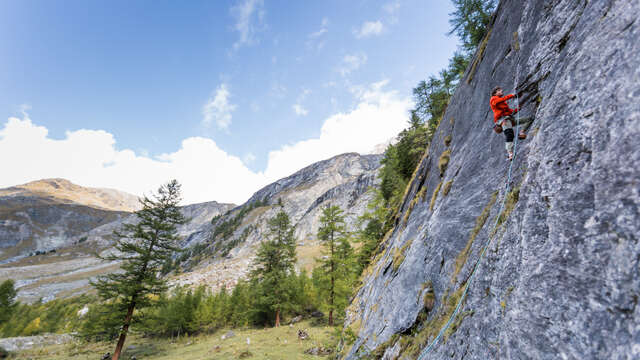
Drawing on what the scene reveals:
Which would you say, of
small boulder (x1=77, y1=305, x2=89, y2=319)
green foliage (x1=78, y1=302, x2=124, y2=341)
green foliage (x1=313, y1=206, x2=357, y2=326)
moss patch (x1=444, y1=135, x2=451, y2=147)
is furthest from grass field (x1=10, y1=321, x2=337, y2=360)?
small boulder (x1=77, y1=305, x2=89, y2=319)

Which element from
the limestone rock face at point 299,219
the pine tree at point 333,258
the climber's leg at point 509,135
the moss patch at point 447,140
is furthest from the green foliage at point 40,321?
the climber's leg at point 509,135

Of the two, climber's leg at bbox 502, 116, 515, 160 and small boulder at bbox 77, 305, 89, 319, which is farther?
small boulder at bbox 77, 305, 89, 319

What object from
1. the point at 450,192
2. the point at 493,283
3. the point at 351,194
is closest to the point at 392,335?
the point at 493,283

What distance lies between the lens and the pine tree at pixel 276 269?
1137 inches

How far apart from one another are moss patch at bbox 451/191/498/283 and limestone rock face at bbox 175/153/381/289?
62068 mm

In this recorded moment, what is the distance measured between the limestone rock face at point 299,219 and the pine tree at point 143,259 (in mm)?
43504

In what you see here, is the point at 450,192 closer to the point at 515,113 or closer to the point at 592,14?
the point at 515,113

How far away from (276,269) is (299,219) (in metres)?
105

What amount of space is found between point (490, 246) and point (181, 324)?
38.9 metres

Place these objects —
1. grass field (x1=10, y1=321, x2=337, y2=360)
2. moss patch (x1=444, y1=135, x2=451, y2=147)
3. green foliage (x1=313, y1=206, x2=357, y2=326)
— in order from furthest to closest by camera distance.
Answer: green foliage (x1=313, y1=206, x2=357, y2=326), grass field (x1=10, y1=321, x2=337, y2=360), moss patch (x1=444, y1=135, x2=451, y2=147)

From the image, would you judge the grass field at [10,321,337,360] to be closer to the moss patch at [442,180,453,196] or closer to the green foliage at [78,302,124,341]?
the green foliage at [78,302,124,341]

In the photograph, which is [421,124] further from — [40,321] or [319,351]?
[40,321]

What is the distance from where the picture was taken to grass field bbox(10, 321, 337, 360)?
669 inches

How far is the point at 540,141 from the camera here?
12.7 ft
